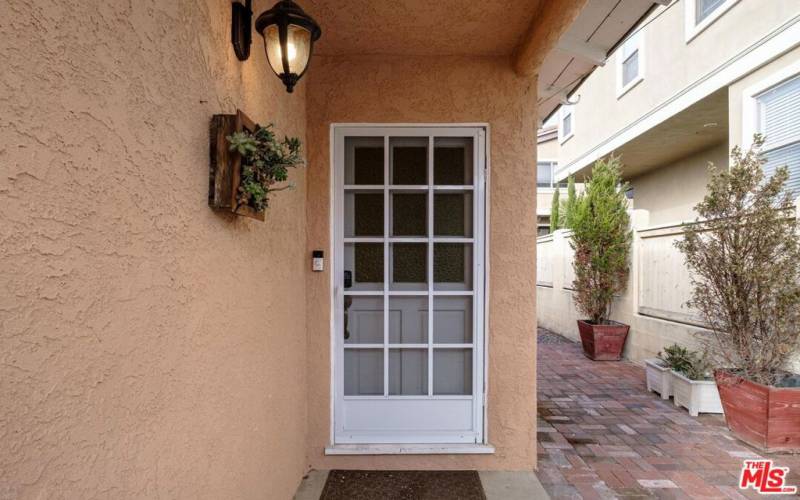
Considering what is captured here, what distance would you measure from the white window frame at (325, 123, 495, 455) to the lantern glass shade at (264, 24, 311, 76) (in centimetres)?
110

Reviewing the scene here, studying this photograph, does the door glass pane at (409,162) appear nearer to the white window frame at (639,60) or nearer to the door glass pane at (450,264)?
the door glass pane at (450,264)

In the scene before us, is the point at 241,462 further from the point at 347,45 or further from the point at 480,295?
the point at 347,45

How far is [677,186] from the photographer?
740 centimetres

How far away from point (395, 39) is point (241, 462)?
2536 millimetres

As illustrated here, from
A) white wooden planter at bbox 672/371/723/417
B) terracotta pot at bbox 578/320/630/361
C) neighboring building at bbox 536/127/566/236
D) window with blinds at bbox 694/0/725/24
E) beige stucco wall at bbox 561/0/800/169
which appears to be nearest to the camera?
white wooden planter at bbox 672/371/723/417

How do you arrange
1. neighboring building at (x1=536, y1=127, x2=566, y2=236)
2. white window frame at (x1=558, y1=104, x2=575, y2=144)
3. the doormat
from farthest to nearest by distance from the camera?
neighboring building at (x1=536, y1=127, x2=566, y2=236), white window frame at (x1=558, y1=104, x2=575, y2=144), the doormat

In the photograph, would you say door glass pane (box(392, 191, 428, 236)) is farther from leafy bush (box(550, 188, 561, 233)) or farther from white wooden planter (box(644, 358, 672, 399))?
leafy bush (box(550, 188, 561, 233))

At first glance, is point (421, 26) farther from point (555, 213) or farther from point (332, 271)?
point (555, 213)

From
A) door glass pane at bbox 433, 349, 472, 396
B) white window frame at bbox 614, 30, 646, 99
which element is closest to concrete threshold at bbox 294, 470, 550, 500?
door glass pane at bbox 433, 349, 472, 396

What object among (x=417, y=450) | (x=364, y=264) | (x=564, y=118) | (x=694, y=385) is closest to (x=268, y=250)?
(x=364, y=264)

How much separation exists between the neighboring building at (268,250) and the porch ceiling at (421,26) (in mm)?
16

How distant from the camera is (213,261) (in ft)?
4.81

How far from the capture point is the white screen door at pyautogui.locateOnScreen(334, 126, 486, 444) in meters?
2.82

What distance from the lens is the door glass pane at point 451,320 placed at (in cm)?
285
